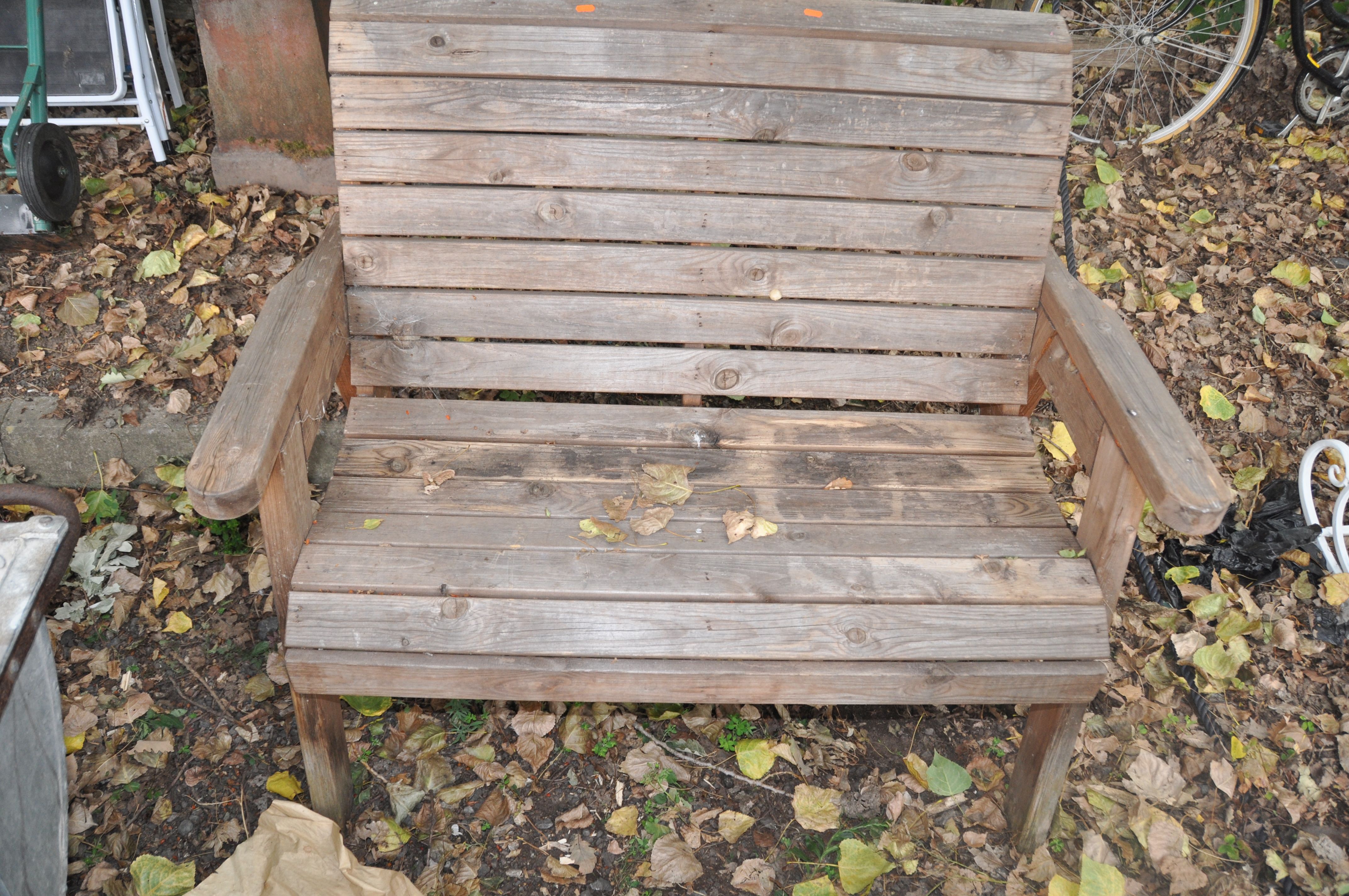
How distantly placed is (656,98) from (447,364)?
804 mm

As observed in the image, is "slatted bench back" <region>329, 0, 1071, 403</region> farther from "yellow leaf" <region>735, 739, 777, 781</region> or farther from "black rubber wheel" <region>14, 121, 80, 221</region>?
"black rubber wheel" <region>14, 121, 80, 221</region>

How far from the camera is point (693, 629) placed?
1847mm

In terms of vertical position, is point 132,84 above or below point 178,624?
above

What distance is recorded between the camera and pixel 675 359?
239cm

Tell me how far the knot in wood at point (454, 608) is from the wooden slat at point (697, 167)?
1010 millimetres

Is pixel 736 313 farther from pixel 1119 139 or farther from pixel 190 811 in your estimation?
pixel 1119 139

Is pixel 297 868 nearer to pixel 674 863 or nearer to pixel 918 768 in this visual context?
pixel 674 863

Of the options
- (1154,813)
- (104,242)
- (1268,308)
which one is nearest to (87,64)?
(104,242)

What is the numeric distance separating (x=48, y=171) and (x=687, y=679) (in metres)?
2.70

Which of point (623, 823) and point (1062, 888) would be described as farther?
point (623, 823)

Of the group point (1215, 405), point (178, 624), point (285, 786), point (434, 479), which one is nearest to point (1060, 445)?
point (1215, 405)

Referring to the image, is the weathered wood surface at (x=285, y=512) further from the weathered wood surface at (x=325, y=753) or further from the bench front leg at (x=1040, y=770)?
the bench front leg at (x=1040, y=770)

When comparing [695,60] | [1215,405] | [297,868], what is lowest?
[297,868]

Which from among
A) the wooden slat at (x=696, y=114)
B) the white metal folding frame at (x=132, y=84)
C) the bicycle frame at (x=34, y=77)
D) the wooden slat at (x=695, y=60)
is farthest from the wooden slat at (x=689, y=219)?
the white metal folding frame at (x=132, y=84)
